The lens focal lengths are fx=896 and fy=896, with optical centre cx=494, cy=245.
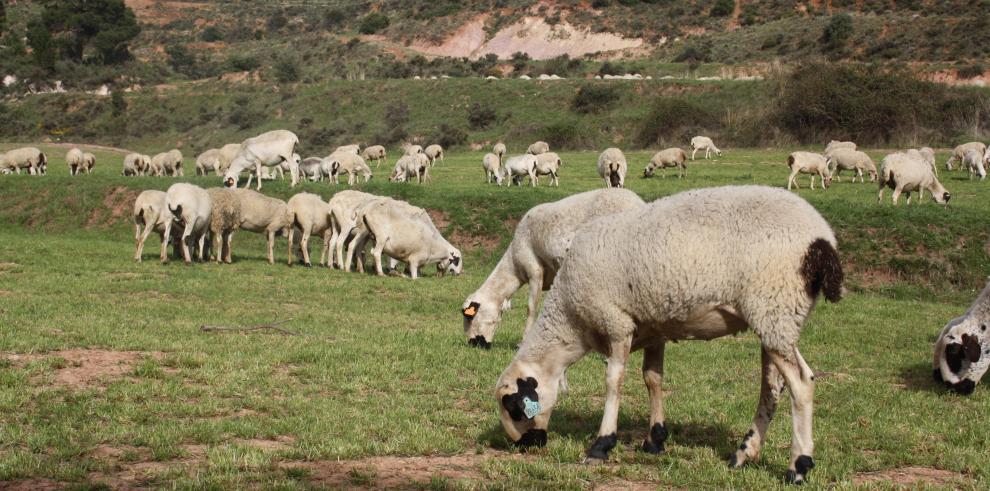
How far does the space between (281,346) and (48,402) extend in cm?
360

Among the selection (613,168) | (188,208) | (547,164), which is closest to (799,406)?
(188,208)

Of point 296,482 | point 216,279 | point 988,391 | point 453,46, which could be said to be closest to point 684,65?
point 453,46

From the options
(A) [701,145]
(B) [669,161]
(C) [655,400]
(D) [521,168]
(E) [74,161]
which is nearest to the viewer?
(C) [655,400]

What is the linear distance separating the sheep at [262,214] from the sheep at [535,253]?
38.5 feet

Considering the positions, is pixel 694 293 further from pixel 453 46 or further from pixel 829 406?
pixel 453 46

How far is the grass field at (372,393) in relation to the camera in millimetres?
6672

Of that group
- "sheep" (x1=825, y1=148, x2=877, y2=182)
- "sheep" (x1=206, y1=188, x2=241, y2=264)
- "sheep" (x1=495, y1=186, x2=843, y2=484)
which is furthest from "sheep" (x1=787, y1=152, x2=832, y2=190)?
"sheep" (x1=495, y1=186, x2=843, y2=484)

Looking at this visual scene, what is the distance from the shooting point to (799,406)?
6316mm

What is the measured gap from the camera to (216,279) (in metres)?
18.3

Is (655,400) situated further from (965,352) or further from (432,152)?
(432,152)

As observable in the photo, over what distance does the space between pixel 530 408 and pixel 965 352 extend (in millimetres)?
5777

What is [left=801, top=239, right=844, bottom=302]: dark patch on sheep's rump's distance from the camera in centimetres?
621

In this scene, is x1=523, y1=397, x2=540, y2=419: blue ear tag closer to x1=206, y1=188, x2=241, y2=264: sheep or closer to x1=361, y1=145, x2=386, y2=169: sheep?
x1=206, y1=188, x2=241, y2=264: sheep

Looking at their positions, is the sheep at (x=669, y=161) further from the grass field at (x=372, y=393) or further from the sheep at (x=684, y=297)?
the sheep at (x=684, y=297)
